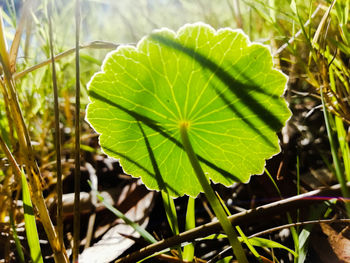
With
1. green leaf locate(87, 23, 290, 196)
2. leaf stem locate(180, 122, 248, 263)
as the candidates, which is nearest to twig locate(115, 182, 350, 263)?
leaf stem locate(180, 122, 248, 263)

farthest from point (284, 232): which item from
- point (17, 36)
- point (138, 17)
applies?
point (138, 17)

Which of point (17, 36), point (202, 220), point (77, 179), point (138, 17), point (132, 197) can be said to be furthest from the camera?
point (138, 17)

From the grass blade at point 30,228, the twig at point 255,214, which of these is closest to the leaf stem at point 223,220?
the twig at point 255,214

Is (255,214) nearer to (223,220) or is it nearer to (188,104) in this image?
Answer: (223,220)

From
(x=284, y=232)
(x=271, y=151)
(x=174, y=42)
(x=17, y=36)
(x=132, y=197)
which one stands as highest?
(x=17, y=36)

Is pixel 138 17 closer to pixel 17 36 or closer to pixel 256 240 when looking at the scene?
pixel 17 36

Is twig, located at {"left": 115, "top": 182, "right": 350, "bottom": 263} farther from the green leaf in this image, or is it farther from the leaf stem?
the green leaf

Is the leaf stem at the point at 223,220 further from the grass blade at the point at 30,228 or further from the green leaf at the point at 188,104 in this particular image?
the grass blade at the point at 30,228

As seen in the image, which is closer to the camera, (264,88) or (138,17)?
(264,88)
